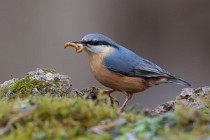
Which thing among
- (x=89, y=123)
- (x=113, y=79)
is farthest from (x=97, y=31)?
(x=89, y=123)

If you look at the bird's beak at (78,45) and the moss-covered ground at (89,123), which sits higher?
the bird's beak at (78,45)

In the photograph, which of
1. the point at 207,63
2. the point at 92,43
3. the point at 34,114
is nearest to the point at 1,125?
the point at 34,114

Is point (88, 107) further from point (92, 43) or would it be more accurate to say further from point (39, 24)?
point (39, 24)

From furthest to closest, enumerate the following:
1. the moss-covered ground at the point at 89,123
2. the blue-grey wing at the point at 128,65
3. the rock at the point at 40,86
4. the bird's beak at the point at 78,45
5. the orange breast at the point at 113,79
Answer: the blue-grey wing at the point at 128,65 < the orange breast at the point at 113,79 < the bird's beak at the point at 78,45 < the rock at the point at 40,86 < the moss-covered ground at the point at 89,123

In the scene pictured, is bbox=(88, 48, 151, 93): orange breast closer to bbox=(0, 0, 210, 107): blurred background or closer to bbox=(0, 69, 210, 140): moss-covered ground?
bbox=(0, 69, 210, 140): moss-covered ground

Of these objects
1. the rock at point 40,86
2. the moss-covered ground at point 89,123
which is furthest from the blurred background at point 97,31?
the moss-covered ground at point 89,123

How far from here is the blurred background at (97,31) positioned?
37.4 ft

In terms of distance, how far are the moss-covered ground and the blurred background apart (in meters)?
8.24

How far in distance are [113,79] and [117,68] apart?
16cm

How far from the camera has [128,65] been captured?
565cm

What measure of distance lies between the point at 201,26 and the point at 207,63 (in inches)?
35.8

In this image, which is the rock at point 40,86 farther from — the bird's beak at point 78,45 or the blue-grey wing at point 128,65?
the blue-grey wing at point 128,65

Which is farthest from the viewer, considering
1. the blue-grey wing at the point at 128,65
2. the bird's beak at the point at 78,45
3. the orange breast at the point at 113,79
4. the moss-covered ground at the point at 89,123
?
the blue-grey wing at the point at 128,65

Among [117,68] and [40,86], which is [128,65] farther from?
[40,86]
